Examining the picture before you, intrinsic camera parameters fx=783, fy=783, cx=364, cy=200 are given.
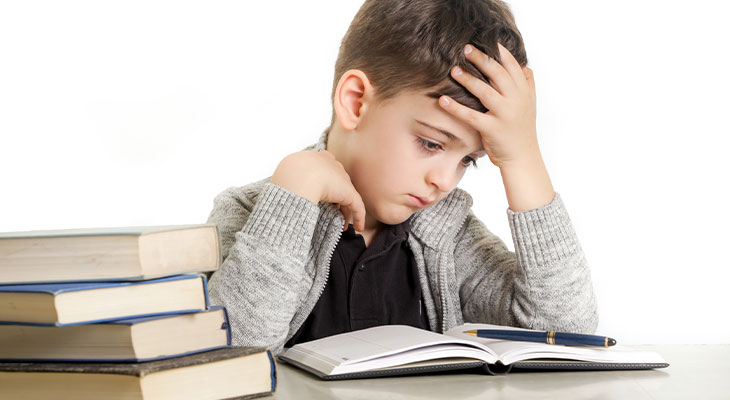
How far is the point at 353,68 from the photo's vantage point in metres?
1.41

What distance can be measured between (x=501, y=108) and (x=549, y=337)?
38 cm

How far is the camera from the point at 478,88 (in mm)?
1241

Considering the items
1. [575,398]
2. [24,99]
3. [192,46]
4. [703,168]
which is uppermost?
Answer: [192,46]

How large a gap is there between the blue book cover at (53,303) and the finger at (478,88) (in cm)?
61

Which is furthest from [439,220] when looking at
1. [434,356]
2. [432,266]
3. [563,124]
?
[563,124]

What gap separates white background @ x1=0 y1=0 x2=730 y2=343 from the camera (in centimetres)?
227

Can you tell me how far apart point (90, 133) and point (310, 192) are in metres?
1.28

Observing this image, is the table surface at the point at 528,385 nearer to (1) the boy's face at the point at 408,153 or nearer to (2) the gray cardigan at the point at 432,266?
(2) the gray cardigan at the point at 432,266

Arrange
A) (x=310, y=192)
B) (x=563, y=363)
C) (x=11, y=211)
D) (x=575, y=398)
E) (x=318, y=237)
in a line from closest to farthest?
(x=575, y=398)
(x=563, y=363)
(x=310, y=192)
(x=318, y=237)
(x=11, y=211)

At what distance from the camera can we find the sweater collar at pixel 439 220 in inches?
56.6

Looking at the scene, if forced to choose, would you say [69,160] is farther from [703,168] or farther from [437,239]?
[703,168]

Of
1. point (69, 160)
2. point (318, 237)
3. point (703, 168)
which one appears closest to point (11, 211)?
point (69, 160)

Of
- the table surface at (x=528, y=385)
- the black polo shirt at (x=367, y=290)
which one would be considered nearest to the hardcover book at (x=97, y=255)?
the table surface at (x=528, y=385)

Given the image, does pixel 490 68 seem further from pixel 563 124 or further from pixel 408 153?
pixel 563 124
